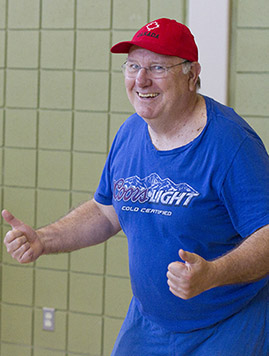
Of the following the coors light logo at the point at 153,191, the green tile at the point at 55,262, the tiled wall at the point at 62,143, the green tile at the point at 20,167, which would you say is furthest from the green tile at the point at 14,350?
the coors light logo at the point at 153,191

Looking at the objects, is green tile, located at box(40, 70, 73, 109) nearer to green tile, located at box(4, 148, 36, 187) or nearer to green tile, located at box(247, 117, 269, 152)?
green tile, located at box(4, 148, 36, 187)

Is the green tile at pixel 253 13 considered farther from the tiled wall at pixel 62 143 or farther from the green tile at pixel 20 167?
the green tile at pixel 20 167

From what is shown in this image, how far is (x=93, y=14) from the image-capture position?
111 inches

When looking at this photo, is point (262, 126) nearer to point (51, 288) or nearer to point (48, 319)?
point (51, 288)

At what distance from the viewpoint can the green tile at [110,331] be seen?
2.95 m

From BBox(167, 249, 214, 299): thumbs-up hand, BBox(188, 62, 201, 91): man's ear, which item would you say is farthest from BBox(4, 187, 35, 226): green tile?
BBox(167, 249, 214, 299): thumbs-up hand

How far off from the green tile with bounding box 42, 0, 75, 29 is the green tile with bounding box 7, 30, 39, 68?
89 mm

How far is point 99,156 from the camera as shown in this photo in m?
2.90

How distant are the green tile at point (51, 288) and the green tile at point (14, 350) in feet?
0.84

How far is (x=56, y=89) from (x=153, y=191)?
4.69ft

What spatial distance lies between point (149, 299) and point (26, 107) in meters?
1.55

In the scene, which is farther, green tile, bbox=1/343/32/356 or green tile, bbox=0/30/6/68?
green tile, bbox=1/343/32/356

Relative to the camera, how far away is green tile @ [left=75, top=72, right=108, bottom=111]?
2848 millimetres

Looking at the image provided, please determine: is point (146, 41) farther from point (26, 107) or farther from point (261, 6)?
point (26, 107)
